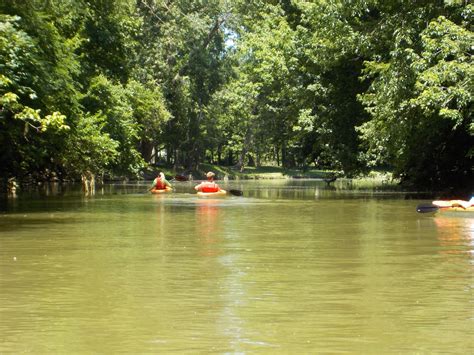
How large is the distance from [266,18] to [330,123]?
10.9 m

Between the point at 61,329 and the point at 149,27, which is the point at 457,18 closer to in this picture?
the point at 61,329

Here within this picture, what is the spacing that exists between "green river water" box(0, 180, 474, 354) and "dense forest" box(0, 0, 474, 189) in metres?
7.18

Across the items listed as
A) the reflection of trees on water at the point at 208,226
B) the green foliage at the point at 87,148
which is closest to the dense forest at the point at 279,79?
the green foliage at the point at 87,148

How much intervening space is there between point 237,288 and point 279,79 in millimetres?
40791

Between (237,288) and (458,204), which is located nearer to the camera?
(237,288)

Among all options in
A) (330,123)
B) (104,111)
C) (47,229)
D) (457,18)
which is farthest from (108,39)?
(47,229)


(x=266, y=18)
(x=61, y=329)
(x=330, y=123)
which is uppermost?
(x=266, y=18)

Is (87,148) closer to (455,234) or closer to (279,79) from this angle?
(279,79)

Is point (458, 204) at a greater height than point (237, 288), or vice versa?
point (458, 204)

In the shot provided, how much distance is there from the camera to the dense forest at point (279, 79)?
28.1 metres

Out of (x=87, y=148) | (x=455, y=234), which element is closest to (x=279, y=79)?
(x=87, y=148)

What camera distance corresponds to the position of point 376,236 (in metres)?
18.8

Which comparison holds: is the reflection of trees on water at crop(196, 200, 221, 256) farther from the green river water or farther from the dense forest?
the dense forest

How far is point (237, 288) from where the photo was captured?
11.0 m
